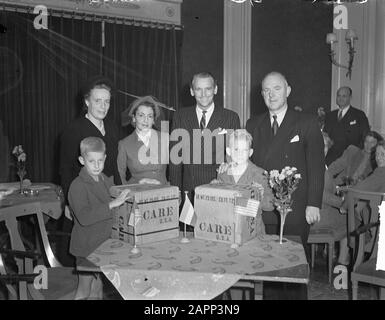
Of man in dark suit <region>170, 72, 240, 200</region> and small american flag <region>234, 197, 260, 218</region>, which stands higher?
man in dark suit <region>170, 72, 240, 200</region>

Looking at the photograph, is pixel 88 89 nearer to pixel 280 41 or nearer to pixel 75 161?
pixel 75 161

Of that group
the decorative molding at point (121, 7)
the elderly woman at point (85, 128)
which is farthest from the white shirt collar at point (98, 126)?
Answer: the decorative molding at point (121, 7)

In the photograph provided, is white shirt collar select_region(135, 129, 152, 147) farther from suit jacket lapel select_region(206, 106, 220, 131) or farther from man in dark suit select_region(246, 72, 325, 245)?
man in dark suit select_region(246, 72, 325, 245)

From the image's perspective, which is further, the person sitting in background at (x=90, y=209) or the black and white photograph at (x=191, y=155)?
the person sitting in background at (x=90, y=209)

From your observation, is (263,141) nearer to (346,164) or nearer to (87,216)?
(87,216)

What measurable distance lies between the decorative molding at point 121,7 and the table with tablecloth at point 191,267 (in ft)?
14.1

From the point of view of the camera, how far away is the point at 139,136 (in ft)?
10.4

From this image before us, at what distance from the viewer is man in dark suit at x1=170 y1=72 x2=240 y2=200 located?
318 cm

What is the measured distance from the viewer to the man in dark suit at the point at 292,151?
9.25ft

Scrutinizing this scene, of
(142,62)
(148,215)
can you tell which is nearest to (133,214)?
(148,215)

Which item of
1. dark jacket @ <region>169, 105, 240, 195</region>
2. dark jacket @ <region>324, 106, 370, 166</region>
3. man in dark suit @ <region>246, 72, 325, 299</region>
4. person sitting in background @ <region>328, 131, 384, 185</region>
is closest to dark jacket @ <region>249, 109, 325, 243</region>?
man in dark suit @ <region>246, 72, 325, 299</region>

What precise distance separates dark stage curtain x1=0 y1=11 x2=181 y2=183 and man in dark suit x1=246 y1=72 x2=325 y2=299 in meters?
3.80

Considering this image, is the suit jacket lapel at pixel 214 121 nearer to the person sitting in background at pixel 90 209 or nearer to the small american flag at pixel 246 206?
the person sitting in background at pixel 90 209
